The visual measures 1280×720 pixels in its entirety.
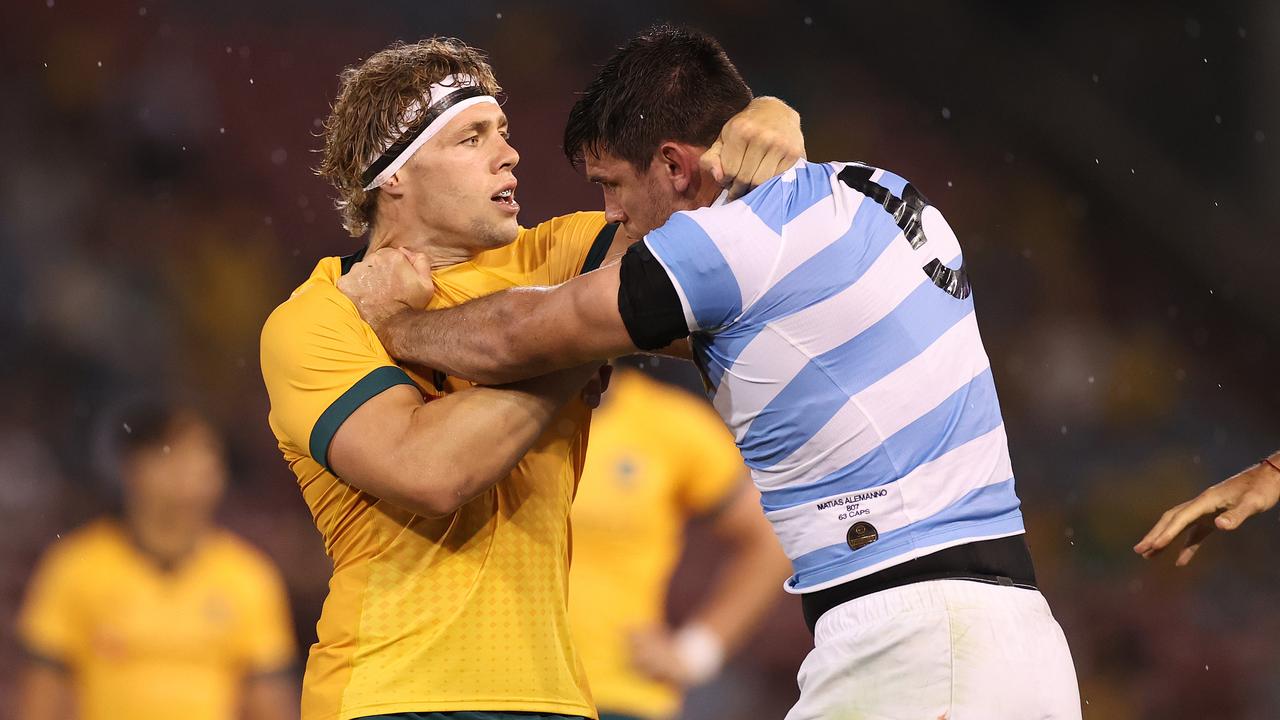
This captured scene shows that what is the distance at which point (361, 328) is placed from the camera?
255cm

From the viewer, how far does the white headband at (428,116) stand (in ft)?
9.24

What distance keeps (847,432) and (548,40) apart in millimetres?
5349

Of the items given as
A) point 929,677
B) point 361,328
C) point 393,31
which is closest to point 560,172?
point 393,31

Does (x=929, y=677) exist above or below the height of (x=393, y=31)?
below

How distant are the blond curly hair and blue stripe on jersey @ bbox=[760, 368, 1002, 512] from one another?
120cm

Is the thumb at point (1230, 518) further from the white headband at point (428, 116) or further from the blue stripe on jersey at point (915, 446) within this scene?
the white headband at point (428, 116)

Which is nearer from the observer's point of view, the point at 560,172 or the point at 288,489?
the point at 288,489

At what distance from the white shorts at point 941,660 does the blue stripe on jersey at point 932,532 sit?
0.06 meters

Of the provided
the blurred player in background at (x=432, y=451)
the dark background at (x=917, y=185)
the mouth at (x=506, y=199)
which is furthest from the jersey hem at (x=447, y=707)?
the dark background at (x=917, y=185)

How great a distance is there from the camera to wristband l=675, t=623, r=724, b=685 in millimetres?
4535

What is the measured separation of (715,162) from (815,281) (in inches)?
14.1

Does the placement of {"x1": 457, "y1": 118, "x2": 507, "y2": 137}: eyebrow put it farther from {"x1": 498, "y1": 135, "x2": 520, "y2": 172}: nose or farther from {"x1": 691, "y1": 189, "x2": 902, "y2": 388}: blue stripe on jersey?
{"x1": 691, "y1": 189, "x2": 902, "y2": 388}: blue stripe on jersey

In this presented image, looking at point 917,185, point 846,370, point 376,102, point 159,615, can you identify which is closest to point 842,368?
point 846,370

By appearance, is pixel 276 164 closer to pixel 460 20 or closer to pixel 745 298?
pixel 460 20
